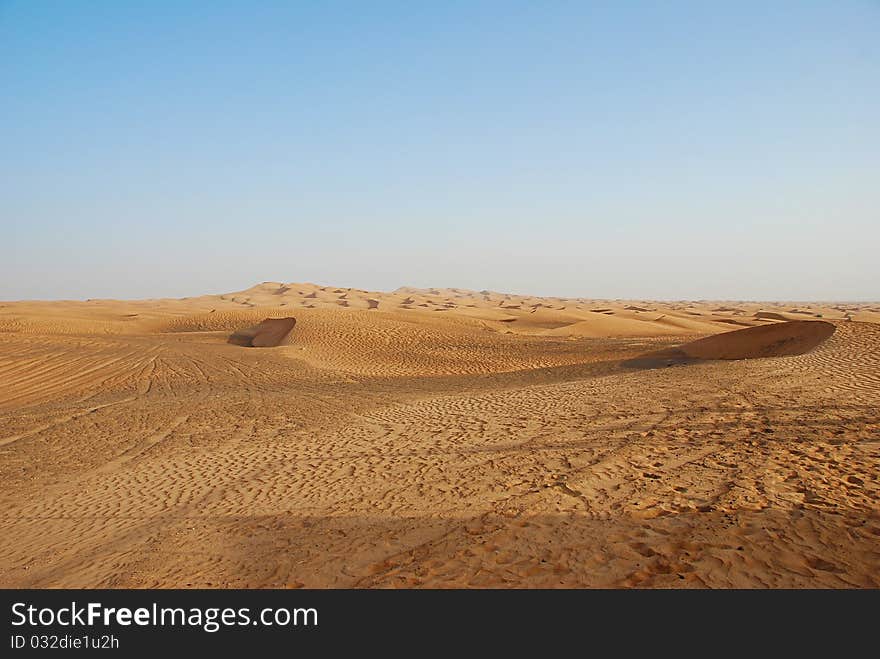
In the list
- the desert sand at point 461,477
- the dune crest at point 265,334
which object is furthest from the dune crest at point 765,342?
the dune crest at point 265,334

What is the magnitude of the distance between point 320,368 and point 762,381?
13.2m

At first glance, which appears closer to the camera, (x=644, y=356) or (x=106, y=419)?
(x=106, y=419)

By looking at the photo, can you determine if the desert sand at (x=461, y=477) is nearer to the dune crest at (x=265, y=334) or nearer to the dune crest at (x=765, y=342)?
the dune crest at (x=765, y=342)

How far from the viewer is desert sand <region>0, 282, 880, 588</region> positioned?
445 cm

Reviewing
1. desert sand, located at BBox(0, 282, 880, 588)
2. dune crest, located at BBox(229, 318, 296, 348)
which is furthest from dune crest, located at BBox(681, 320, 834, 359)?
dune crest, located at BBox(229, 318, 296, 348)

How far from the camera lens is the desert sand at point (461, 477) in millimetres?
4449

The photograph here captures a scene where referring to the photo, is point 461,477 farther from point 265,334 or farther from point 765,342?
point 265,334

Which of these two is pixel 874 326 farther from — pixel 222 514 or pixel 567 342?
pixel 222 514

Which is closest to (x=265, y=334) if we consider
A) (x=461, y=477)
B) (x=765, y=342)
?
(x=765, y=342)

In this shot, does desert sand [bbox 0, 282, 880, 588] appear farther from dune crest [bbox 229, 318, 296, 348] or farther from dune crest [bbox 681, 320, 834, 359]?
dune crest [bbox 229, 318, 296, 348]

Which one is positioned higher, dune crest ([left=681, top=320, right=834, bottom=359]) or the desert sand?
dune crest ([left=681, top=320, right=834, bottom=359])
